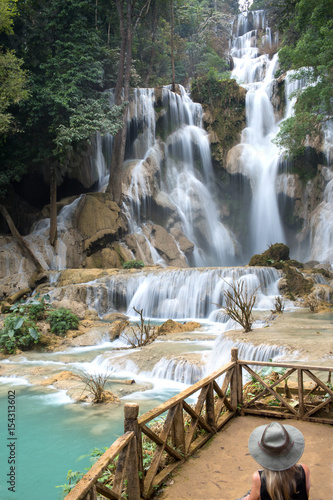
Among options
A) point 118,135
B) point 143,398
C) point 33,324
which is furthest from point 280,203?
point 143,398

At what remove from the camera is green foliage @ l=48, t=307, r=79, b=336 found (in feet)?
45.3

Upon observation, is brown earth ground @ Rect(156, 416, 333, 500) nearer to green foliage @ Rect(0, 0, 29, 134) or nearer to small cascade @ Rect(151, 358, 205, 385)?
small cascade @ Rect(151, 358, 205, 385)

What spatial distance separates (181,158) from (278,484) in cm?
2976

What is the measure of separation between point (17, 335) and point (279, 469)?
38.2 feet

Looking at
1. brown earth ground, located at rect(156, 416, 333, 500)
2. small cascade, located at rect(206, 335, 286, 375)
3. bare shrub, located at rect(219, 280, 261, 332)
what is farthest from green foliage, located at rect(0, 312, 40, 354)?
brown earth ground, located at rect(156, 416, 333, 500)

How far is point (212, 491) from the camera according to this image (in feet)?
11.9

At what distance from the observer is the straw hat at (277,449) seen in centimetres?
253

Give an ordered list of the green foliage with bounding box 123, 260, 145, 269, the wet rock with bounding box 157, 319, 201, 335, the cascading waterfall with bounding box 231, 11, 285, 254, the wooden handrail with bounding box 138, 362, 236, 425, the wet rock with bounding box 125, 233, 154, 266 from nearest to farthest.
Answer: the wooden handrail with bounding box 138, 362, 236, 425 → the wet rock with bounding box 157, 319, 201, 335 → the green foliage with bounding box 123, 260, 145, 269 → the wet rock with bounding box 125, 233, 154, 266 → the cascading waterfall with bounding box 231, 11, 285, 254

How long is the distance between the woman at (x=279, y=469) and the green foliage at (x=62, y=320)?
1179 cm

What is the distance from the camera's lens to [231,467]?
4.07 meters

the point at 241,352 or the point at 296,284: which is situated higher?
the point at 296,284

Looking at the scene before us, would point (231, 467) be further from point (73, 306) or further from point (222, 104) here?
point (222, 104)

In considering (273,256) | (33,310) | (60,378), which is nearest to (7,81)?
(33,310)

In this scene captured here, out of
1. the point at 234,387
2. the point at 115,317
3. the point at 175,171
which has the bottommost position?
the point at 115,317
